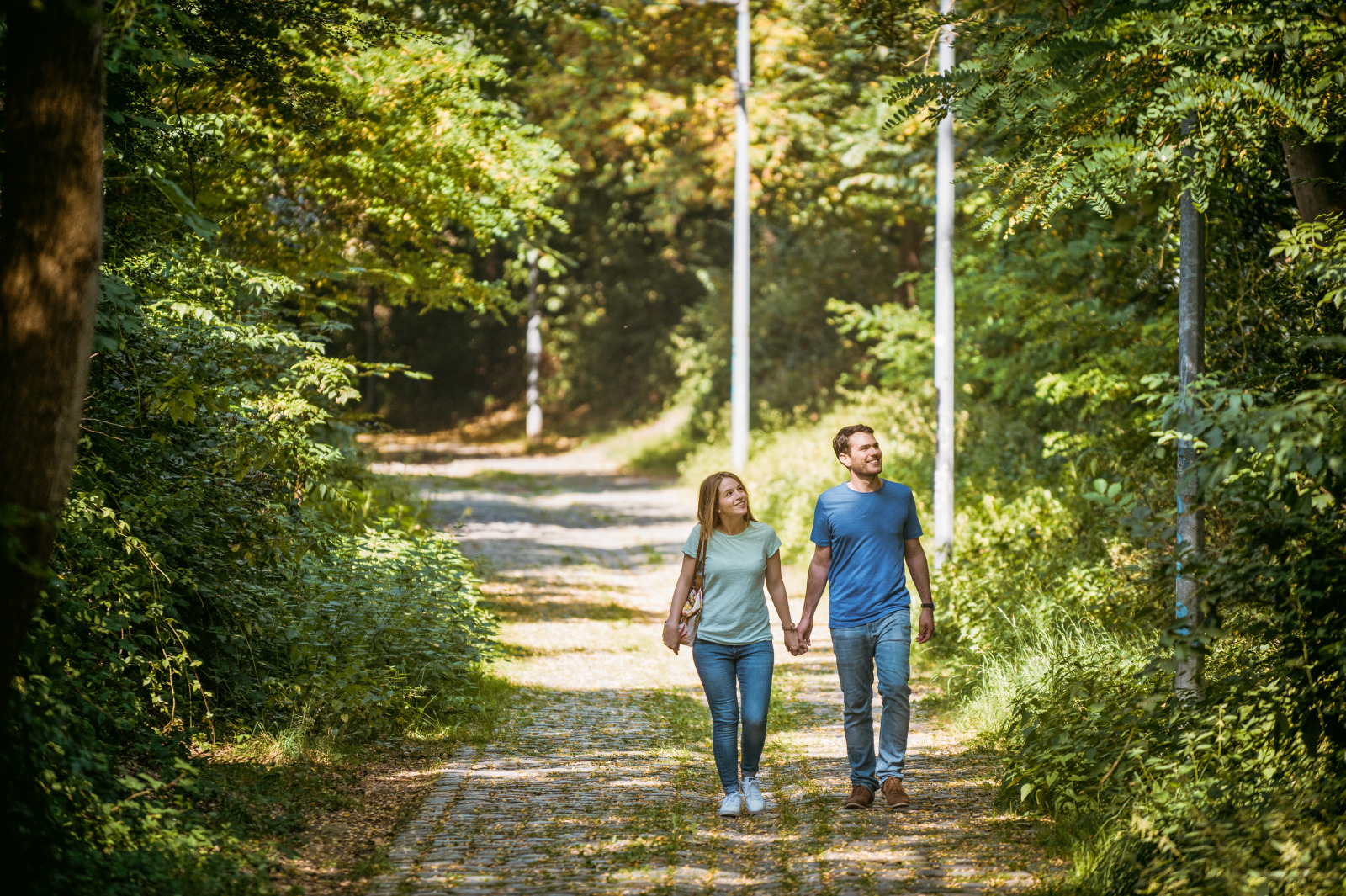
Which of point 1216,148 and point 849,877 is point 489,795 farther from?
point 1216,148

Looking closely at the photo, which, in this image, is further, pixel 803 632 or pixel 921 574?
pixel 803 632

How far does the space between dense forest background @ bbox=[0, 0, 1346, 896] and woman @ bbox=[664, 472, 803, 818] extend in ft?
4.26

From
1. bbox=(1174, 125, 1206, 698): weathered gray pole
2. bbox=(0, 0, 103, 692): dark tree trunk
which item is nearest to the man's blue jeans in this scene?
bbox=(1174, 125, 1206, 698): weathered gray pole

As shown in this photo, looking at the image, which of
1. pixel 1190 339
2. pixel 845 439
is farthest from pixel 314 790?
pixel 1190 339

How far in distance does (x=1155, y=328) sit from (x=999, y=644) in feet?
13.0

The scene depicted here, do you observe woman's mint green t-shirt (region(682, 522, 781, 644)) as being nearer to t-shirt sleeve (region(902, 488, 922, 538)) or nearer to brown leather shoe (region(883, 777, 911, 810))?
t-shirt sleeve (region(902, 488, 922, 538))

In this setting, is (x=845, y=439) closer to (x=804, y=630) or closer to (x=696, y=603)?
(x=804, y=630)

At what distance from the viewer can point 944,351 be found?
462 inches

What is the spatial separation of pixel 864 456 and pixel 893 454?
10.9 m

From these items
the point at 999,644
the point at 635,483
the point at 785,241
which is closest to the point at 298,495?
the point at 999,644

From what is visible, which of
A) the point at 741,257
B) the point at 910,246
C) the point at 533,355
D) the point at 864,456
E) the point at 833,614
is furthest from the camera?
the point at 533,355

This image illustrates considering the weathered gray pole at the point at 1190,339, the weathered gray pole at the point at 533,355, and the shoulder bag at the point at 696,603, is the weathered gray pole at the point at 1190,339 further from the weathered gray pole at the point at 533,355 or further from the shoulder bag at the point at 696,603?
the weathered gray pole at the point at 533,355

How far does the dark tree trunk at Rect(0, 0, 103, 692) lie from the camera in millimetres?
4066

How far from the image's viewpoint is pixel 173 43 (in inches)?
247
